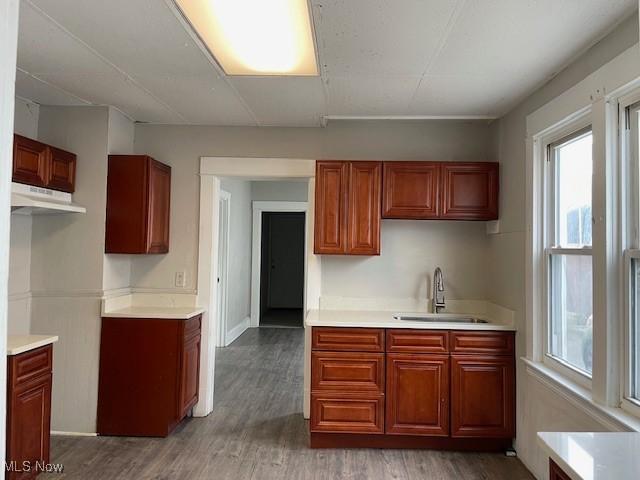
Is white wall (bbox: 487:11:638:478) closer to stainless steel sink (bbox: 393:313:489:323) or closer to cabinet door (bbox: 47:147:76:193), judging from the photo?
Result: stainless steel sink (bbox: 393:313:489:323)

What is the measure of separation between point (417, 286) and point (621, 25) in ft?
7.10

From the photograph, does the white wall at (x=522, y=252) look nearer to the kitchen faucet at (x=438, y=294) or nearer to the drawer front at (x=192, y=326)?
the kitchen faucet at (x=438, y=294)

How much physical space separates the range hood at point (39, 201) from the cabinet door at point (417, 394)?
231 centimetres

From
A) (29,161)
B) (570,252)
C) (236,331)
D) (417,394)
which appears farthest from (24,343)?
(236,331)

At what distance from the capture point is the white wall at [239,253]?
20.6 ft

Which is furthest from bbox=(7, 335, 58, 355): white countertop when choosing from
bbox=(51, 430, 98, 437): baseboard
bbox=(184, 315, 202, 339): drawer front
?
bbox=(51, 430, 98, 437): baseboard

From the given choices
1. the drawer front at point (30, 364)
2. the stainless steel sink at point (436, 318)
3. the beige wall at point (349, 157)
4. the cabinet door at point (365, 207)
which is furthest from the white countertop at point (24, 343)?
the stainless steel sink at point (436, 318)

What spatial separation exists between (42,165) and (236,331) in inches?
164

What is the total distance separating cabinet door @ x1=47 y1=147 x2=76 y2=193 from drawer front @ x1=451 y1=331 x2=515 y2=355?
2.83 metres

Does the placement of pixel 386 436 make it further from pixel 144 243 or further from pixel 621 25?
pixel 621 25

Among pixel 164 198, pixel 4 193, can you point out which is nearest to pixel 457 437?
pixel 164 198

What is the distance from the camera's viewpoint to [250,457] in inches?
113

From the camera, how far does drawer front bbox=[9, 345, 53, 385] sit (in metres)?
2.26

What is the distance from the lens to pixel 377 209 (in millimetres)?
3291
